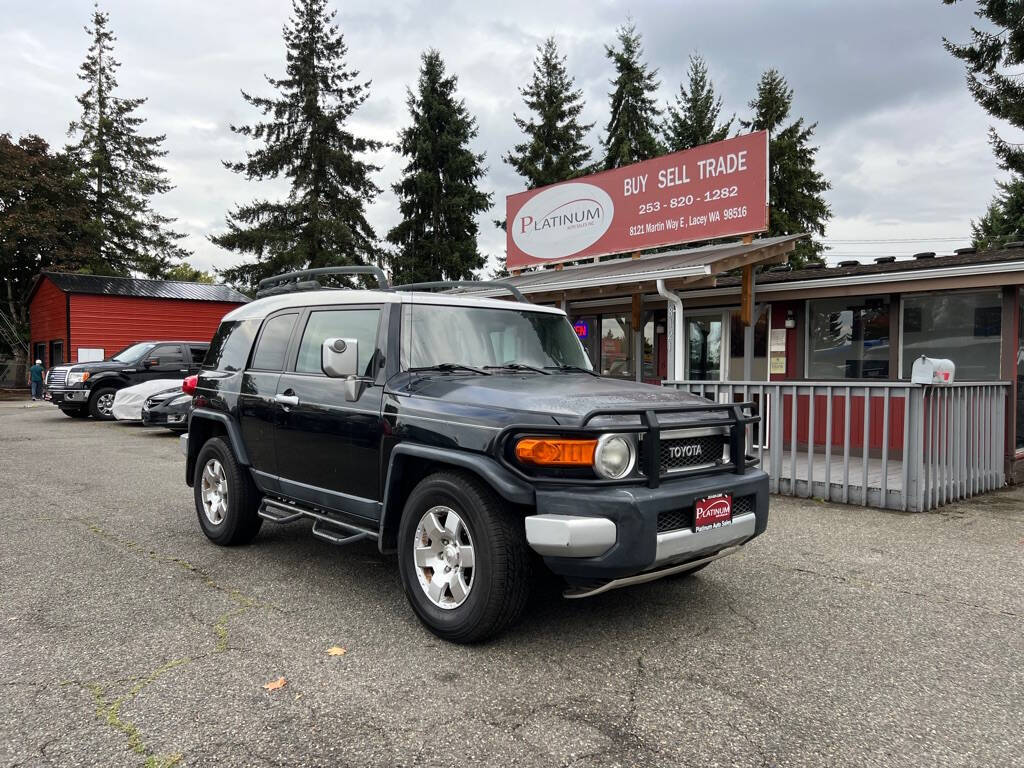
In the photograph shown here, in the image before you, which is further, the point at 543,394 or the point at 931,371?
the point at 931,371

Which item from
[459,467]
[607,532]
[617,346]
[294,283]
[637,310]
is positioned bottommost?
[607,532]

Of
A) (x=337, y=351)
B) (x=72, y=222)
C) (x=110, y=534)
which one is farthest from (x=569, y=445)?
(x=72, y=222)

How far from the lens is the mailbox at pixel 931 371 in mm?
6613

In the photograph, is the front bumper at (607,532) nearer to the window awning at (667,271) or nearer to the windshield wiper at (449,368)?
the windshield wiper at (449,368)

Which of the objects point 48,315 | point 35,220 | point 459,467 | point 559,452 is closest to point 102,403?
point 48,315

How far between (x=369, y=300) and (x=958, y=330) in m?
9.02

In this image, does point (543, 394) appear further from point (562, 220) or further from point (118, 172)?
point (118, 172)

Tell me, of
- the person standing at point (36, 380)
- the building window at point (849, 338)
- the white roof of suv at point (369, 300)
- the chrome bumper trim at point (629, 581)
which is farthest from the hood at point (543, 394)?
the person standing at point (36, 380)

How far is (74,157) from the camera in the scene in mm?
41312

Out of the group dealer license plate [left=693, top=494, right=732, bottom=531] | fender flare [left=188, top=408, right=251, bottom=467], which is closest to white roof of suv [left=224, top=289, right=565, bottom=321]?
fender flare [left=188, top=408, right=251, bottom=467]

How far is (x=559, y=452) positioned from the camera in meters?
3.23

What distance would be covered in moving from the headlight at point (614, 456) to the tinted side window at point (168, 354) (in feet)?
53.5

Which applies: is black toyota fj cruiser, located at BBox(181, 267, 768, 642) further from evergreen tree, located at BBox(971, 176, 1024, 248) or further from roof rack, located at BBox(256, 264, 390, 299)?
evergreen tree, located at BBox(971, 176, 1024, 248)

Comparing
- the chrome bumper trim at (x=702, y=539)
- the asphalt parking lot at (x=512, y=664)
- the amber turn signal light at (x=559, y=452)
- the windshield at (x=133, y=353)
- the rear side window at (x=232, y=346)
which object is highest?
the windshield at (x=133, y=353)
